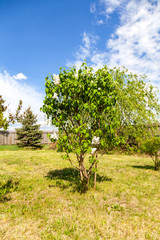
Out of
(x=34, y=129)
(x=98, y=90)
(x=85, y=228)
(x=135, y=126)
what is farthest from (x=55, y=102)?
(x=34, y=129)

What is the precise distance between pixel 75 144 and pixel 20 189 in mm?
2434

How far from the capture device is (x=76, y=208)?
388 centimetres

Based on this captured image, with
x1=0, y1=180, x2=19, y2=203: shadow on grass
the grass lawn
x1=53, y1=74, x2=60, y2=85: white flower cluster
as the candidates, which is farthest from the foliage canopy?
x1=0, y1=180, x2=19, y2=203: shadow on grass

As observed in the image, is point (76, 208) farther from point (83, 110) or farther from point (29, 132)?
point (29, 132)

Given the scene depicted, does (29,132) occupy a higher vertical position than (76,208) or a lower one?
higher

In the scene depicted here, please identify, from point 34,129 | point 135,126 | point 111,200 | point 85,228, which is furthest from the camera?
point 34,129

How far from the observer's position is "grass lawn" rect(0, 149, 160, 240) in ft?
9.82

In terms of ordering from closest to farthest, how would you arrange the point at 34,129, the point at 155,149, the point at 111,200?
1. the point at 111,200
2. the point at 155,149
3. the point at 34,129

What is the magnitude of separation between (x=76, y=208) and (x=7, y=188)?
2588 mm

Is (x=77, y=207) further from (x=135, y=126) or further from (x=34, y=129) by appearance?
(x=34, y=129)

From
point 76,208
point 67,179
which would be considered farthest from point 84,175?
point 67,179

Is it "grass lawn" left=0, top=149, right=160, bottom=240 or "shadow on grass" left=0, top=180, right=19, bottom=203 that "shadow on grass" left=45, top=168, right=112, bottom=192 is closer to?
"grass lawn" left=0, top=149, right=160, bottom=240

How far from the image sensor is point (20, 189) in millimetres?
5098

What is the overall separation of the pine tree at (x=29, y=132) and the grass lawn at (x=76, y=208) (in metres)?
12.1
